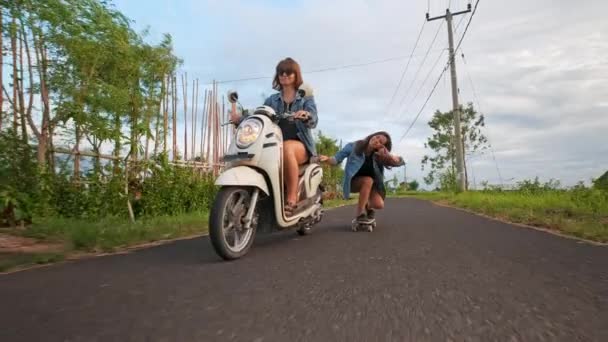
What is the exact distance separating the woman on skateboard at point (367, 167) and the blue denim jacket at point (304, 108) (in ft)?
2.55

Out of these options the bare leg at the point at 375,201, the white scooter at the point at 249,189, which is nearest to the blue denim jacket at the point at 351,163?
the bare leg at the point at 375,201

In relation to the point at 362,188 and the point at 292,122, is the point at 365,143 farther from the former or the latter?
the point at 292,122

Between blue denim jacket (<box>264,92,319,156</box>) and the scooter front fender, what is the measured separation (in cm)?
96

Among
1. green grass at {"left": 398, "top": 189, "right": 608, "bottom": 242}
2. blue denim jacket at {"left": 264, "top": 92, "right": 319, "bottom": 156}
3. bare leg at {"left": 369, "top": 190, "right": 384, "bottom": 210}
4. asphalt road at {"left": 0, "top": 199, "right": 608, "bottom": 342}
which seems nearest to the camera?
asphalt road at {"left": 0, "top": 199, "right": 608, "bottom": 342}

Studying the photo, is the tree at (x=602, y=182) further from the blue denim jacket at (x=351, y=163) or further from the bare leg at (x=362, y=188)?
the bare leg at (x=362, y=188)

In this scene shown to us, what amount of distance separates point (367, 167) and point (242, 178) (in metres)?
2.75

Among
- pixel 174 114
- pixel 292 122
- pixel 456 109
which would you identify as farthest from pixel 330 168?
pixel 292 122

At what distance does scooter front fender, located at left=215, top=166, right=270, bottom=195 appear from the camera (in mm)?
3219

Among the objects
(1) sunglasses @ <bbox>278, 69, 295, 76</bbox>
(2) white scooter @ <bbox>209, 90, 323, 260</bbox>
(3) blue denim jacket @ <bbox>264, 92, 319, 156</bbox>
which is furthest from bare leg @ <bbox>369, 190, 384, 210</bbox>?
(1) sunglasses @ <bbox>278, 69, 295, 76</bbox>

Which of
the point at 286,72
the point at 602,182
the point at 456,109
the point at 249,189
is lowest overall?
the point at 249,189

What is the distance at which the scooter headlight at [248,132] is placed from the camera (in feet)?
11.7

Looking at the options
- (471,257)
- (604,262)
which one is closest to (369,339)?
(471,257)

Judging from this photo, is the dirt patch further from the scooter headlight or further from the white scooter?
the scooter headlight

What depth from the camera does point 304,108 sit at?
14.7 feet
